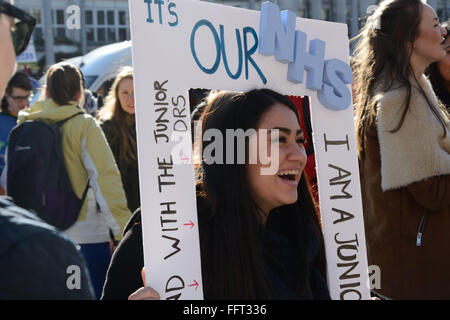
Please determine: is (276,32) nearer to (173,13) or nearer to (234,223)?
(173,13)

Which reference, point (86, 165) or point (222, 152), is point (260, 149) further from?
point (86, 165)

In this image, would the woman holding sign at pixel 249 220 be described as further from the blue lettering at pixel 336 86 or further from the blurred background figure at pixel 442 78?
the blurred background figure at pixel 442 78

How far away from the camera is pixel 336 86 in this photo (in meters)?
1.85

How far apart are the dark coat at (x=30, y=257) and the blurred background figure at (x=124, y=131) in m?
2.93

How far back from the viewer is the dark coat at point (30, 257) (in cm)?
85

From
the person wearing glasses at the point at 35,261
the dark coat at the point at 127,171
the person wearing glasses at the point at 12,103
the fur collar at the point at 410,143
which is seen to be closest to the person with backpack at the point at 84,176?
the dark coat at the point at 127,171

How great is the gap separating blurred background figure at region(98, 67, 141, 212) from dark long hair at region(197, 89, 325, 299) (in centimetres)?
214

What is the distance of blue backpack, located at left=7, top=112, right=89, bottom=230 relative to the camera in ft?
10.3

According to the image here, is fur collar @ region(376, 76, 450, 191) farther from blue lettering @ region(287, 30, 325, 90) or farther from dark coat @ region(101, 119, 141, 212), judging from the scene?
dark coat @ region(101, 119, 141, 212)

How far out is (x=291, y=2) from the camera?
1756cm

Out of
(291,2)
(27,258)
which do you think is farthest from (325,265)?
(291,2)

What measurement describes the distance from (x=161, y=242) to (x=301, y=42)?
2.18ft

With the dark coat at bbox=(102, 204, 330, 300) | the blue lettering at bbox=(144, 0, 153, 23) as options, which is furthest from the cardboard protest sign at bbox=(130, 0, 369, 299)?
the dark coat at bbox=(102, 204, 330, 300)

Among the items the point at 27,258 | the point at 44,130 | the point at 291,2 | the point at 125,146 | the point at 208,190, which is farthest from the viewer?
the point at 291,2
